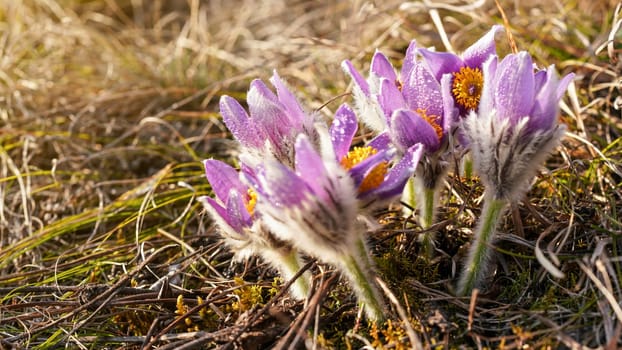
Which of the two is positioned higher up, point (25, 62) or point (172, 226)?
point (25, 62)

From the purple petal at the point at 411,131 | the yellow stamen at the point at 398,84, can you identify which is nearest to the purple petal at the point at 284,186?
the purple petal at the point at 411,131

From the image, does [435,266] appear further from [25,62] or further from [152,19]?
[152,19]

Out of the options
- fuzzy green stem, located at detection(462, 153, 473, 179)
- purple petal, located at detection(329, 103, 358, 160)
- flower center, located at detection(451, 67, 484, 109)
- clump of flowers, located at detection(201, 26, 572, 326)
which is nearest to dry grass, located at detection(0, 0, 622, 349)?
fuzzy green stem, located at detection(462, 153, 473, 179)

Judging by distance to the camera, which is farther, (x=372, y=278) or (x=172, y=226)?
(x=172, y=226)

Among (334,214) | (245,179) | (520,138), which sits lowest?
(520,138)

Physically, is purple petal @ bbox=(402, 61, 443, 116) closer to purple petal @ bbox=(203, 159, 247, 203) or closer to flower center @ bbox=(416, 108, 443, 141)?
flower center @ bbox=(416, 108, 443, 141)

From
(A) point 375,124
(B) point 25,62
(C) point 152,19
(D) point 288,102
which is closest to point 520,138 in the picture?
(A) point 375,124

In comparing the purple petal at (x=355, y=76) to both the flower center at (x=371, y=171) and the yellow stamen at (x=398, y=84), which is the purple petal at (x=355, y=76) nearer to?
the yellow stamen at (x=398, y=84)
